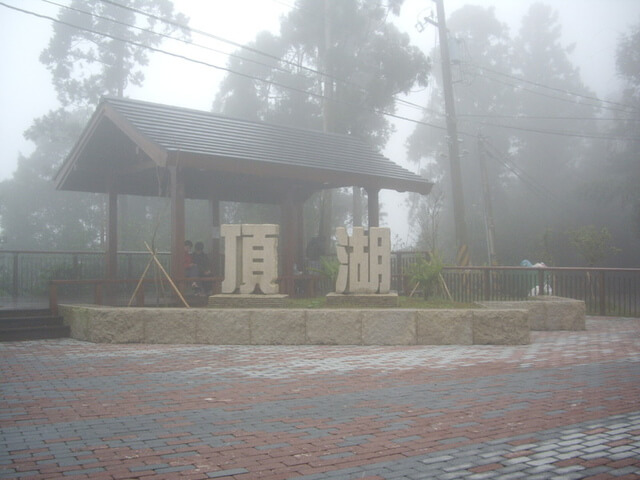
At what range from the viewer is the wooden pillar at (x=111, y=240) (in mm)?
18812

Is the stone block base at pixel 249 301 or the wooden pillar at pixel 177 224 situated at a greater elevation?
the wooden pillar at pixel 177 224

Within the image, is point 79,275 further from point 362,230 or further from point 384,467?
point 384,467

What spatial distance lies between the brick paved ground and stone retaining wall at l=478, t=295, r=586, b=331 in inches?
156

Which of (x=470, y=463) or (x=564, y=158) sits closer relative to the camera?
(x=470, y=463)

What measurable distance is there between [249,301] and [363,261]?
7.43 feet

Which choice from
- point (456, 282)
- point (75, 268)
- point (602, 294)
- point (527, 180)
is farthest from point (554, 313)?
point (527, 180)

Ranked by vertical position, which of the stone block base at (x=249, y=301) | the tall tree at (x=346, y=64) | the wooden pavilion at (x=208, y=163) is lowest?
the stone block base at (x=249, y=301)

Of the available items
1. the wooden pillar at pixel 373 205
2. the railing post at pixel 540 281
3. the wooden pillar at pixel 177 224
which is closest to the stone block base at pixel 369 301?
the wooden pillar at pixel 177 224

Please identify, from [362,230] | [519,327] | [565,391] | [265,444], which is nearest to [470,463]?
[265,444]

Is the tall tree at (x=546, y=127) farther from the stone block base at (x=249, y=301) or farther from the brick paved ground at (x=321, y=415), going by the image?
the brick paved ground at (x=321, y=415)

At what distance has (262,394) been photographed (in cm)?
688

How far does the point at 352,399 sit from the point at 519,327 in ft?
17.7

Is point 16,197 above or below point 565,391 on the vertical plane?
above

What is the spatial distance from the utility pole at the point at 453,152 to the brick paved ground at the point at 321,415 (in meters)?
13.7
